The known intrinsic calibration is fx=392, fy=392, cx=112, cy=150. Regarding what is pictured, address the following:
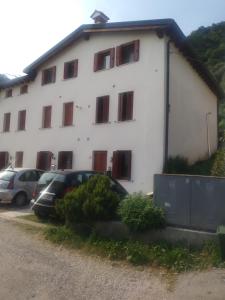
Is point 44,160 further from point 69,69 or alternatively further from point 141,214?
point 141,214

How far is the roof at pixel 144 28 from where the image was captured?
18.6 metres

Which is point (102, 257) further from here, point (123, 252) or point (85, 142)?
point (85, 142)

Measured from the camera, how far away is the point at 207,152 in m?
23.0

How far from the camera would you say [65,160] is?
2292 cm

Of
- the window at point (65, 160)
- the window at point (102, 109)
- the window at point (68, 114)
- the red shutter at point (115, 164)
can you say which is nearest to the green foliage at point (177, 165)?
the red shutter at point (115, 164)

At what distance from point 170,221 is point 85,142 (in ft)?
43.5

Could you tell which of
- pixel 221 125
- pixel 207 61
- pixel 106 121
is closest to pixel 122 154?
pixel 106 121

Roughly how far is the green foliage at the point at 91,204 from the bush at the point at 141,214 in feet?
1.54

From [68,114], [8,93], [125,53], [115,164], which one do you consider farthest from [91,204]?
[8,93]

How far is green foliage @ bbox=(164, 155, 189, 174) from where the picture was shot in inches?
706

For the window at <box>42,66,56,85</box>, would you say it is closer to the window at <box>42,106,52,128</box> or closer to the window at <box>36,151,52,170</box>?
the window at <box>42,106,52,128</box>

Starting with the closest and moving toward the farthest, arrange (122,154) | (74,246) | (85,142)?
1. (74,246)
2. (122,154)
3. (85,142)

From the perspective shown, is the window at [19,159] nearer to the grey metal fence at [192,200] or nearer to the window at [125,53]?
the window at [125,53]

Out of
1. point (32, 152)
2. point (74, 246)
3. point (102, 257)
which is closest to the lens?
point (102, 257)
